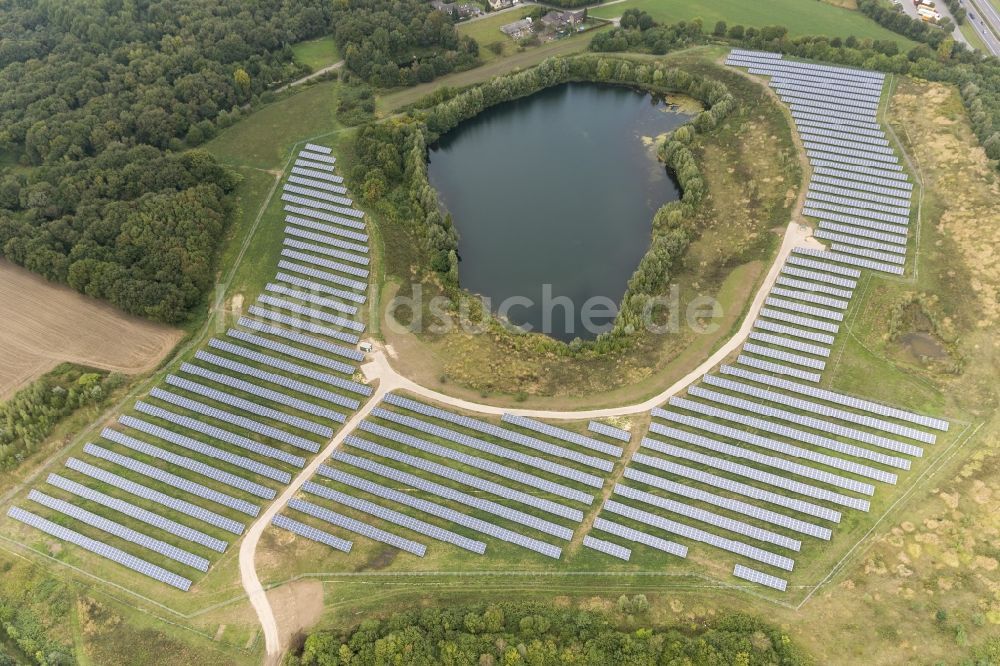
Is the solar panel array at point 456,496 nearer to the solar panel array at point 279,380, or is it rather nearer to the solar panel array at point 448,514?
the solar panel array at point 448,514

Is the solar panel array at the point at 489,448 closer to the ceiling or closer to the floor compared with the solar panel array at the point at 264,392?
closer to the floor

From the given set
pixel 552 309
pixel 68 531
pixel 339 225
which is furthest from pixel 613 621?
pixel 339 225

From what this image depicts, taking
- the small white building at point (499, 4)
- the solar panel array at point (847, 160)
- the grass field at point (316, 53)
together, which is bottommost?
the solar panel array at point (847, 160)

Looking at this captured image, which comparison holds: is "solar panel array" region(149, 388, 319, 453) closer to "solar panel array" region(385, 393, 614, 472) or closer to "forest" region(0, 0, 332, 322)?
"solar panel array" region(385, 393, 614, 472)

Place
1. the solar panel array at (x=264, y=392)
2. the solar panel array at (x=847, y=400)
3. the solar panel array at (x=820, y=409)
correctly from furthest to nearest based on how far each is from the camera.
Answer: the solar panel array at (x=264, y=392)
the solar panel array at (x=847, y=400)
the solar panel array at (x=820, y=409)

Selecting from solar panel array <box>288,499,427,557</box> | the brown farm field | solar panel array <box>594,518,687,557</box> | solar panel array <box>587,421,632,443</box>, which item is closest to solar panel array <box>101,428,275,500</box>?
solar panel array <box>288,499,427,557</box>

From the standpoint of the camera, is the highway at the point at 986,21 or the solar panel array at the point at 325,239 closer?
the solar panel array at the point at 325,239

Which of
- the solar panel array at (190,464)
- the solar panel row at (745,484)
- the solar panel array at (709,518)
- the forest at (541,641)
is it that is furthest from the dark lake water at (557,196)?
the solar panel array at (190,464)

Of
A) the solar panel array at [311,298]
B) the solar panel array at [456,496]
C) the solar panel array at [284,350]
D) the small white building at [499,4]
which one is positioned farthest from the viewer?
the small white building at [499,4]
